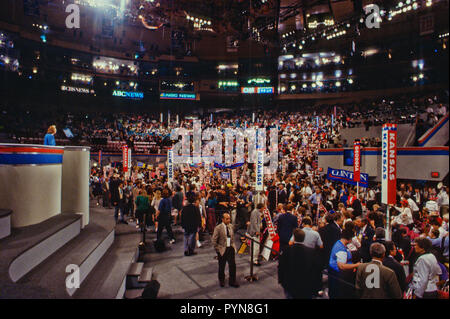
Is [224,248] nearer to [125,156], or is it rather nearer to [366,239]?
[366,239]

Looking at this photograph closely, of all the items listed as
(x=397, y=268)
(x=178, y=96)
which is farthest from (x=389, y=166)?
(x=178, y=96)

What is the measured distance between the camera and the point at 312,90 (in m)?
33.5

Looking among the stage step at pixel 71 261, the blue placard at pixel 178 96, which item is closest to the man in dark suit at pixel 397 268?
the stage step at pixel 71 261

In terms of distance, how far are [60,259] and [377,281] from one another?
461cm

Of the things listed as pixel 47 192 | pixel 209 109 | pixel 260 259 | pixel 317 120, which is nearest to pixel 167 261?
pixel 260 259

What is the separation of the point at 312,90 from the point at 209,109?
559 inches

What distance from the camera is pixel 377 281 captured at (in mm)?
3303

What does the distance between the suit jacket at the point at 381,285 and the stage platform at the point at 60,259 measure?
11.2 ft

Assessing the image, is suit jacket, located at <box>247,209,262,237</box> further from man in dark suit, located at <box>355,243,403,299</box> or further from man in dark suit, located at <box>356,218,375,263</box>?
man in dark suit, located at <box>355,243,403,299</box>

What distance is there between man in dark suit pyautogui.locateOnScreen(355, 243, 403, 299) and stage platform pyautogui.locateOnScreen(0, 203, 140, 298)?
342 cm

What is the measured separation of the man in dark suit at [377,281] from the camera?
3254mm

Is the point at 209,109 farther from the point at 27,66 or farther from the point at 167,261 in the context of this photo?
the point at 167,261

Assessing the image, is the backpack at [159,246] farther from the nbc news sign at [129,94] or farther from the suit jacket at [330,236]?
the nbc news sign at [129,94]

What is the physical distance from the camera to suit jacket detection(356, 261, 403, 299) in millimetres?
3246
